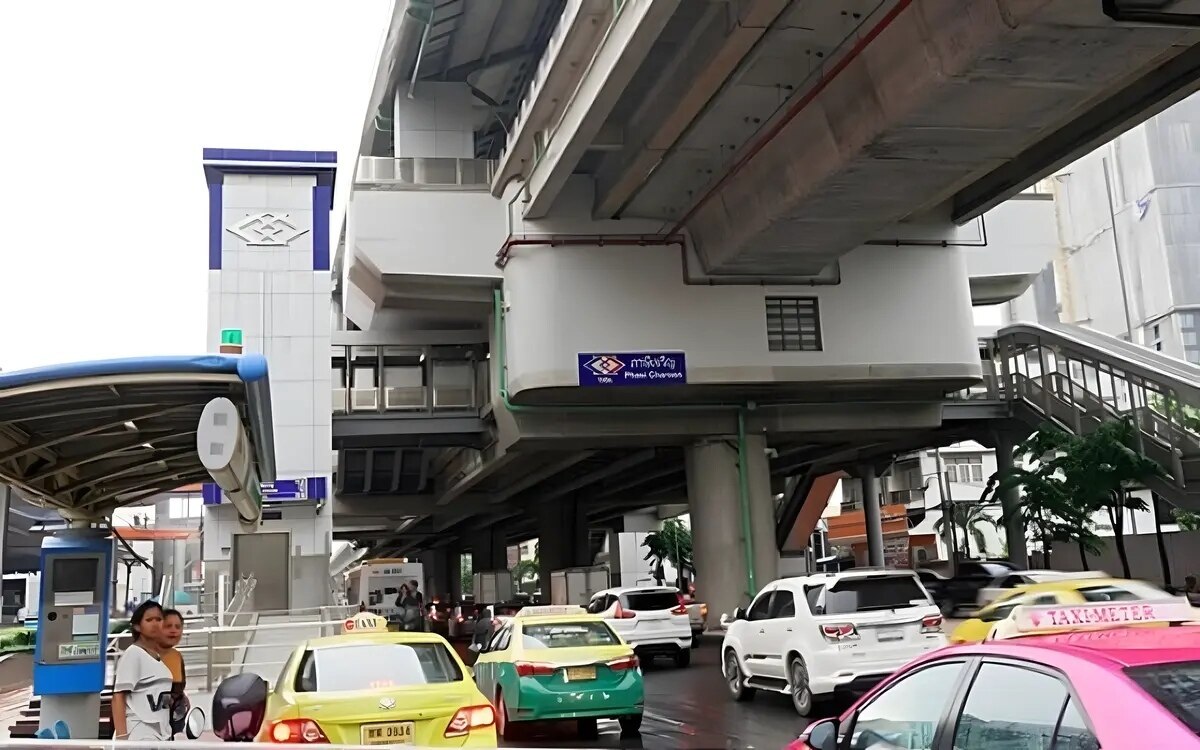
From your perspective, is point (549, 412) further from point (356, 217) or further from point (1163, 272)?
point (1163, 272)

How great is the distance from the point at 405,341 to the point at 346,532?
131ft

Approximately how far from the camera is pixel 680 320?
88.1ft

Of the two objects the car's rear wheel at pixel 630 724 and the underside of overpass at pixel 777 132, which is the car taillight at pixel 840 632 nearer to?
the car's rear wheel at pixel 630 724

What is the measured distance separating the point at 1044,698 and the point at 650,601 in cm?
1826

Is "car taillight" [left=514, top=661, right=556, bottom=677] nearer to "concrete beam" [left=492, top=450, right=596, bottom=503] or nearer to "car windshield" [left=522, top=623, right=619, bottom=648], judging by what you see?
"car windshield" [left=522, top=623, right=619, bottom=648]

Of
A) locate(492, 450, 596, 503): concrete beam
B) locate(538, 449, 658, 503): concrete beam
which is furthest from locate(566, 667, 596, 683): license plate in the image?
locate(538, 449, 658, 503): concrete beam

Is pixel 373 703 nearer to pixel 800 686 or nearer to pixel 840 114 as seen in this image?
pixel 800 686

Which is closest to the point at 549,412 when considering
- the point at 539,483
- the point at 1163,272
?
the point at 539,483

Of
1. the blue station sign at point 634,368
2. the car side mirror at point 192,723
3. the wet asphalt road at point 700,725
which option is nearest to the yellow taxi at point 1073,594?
the wet asphalt road at point 700,725

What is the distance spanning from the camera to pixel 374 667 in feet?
26.4

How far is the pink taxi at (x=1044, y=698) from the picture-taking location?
3.53 m

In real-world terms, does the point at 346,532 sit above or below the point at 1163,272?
below

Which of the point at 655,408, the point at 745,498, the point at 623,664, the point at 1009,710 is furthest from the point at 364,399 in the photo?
the point at 1009,710

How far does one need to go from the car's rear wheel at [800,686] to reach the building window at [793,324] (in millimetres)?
14706
